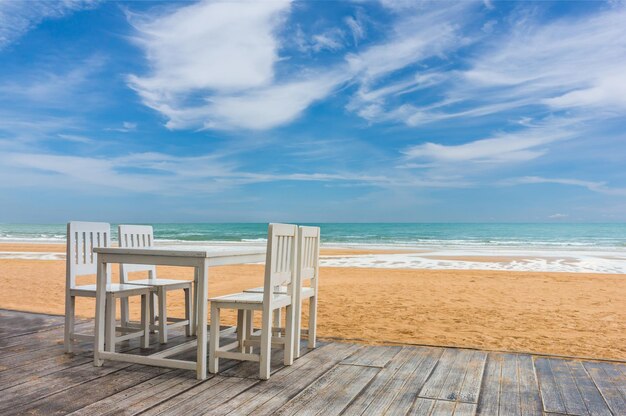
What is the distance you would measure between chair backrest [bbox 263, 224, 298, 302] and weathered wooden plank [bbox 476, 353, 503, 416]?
1.40 meters

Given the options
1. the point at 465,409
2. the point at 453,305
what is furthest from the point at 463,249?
the point at 465,409

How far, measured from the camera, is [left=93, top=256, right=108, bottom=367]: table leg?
138 inches

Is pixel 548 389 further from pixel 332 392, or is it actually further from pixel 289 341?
pixel 289 341

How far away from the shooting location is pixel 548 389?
124 inches

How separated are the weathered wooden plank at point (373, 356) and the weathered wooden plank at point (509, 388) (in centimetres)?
81

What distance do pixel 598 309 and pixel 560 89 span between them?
117 ft

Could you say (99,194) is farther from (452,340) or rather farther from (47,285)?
(452,340)

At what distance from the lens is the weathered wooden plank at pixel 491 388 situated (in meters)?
2.77

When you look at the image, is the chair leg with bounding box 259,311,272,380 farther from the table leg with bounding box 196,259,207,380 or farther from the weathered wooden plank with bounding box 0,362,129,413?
the weathered wooden plank with bounding box 0,362,129,413

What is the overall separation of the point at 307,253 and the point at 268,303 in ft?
2.64

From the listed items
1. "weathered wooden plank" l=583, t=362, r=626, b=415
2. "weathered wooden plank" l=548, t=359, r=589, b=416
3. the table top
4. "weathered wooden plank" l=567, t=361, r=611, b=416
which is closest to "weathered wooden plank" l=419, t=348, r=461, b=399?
"weathered wooden plank" l=548, t=359, r=589, b=416

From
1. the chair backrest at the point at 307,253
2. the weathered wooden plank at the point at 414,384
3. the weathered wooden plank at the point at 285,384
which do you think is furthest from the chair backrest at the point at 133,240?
the weathered wooden plank at the point at 414,384

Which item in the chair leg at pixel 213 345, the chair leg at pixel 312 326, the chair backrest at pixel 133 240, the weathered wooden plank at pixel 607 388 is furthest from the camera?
the chair backrest at pixel 133 240

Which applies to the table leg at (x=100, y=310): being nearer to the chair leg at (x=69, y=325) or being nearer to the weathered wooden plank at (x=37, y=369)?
the weathered wooden plank at (x=37, y=369)
